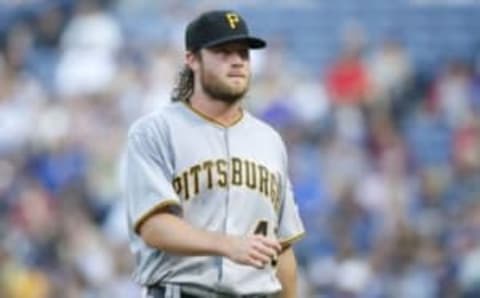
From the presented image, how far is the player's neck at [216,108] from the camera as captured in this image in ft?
22.3

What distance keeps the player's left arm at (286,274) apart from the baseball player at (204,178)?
142 millimetres

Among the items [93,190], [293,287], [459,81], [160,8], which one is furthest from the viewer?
[160,8]

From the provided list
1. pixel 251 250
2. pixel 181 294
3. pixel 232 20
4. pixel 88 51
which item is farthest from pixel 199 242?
pixel 88 51

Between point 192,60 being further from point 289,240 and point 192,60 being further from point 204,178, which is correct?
point 289,240

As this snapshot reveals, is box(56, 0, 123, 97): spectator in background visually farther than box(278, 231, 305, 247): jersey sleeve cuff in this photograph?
Yes

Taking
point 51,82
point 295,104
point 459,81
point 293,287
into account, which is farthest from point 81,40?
point 293,287

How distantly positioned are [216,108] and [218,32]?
0.29 meters

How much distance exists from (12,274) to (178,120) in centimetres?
695

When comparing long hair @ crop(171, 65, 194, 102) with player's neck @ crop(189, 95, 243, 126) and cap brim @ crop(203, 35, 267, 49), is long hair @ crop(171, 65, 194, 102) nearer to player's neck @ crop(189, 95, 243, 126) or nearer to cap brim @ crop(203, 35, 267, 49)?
player's neck @ crop(189, 95, 243, 126)

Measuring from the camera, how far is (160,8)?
56.7 ft

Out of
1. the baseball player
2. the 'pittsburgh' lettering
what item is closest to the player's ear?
the baseball player

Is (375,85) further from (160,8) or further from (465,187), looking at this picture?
(160,8)

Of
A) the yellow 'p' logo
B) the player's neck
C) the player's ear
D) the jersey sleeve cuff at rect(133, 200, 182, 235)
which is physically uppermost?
the yellow 'p' logo

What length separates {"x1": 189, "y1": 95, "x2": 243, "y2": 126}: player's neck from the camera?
680 centimetres
